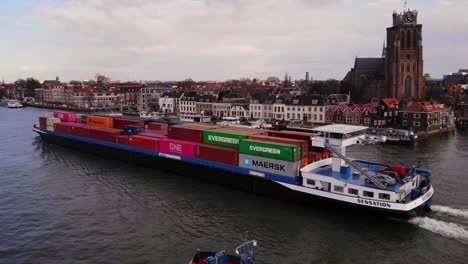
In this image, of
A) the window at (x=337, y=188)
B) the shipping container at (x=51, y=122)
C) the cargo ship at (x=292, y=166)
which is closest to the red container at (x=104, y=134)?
the cargo ship at (x=292, y=166)

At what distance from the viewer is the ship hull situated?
82.7 ft

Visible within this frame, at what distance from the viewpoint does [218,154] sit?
32.4m

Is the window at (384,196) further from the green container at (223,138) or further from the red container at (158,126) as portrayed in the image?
the red container at (158,126)

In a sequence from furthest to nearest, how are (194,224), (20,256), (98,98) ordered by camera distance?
(98,98)
(194,224)
(20,256)

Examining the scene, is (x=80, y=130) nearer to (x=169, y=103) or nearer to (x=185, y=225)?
(x=185, y=225)

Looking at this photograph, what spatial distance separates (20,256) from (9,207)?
8.28m

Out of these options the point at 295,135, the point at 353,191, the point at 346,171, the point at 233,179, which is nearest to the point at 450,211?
the point at 353,191

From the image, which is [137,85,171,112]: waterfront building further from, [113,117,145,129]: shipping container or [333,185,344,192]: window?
[333,185,344,192]: window

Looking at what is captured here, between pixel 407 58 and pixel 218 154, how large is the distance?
222 ft

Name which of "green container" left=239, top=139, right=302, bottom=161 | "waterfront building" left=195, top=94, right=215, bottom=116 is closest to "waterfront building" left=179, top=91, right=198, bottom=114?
"waterfront building" left=195, top=94, right=215, bottom=116

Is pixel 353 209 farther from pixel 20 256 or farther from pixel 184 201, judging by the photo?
pixel 20 256

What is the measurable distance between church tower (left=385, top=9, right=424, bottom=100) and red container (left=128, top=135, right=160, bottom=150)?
Result: 64.0 meters

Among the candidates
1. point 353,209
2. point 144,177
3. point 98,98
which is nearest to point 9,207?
point 144,177

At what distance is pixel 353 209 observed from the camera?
24.9 metres
